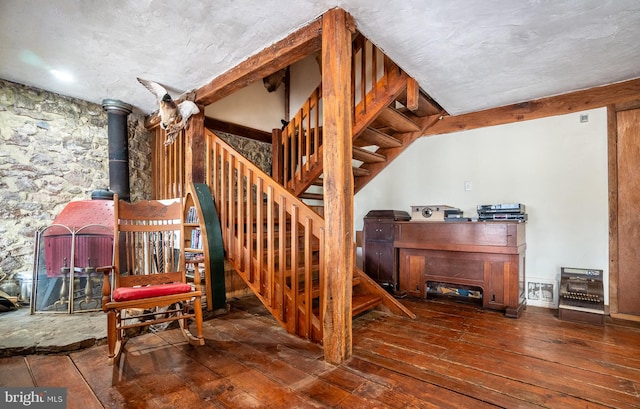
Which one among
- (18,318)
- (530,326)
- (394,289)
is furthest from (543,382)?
(18,318)

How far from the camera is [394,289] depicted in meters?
3.49

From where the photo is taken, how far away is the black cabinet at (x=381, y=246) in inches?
138

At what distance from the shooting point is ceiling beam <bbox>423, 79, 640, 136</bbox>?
271cm

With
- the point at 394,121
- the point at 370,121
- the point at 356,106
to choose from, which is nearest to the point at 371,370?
the point at 370,121

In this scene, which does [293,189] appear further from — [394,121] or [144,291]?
[144,291]

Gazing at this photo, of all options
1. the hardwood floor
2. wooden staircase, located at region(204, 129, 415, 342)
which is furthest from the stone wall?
the hardwood floor

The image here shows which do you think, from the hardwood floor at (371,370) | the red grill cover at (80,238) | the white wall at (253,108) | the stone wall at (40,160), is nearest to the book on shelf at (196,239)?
the red grill cover at (80,238)

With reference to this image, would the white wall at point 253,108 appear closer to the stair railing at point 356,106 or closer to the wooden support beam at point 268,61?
the stair railing at point 356,106

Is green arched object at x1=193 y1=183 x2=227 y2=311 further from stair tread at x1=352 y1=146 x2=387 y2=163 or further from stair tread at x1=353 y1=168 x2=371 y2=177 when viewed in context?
stair tread at x1=353 y1=168 x2=371 y2=177

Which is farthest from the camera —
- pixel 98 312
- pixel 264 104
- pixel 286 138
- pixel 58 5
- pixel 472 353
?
pixel 264 104

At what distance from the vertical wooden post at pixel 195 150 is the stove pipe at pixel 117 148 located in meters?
0.98

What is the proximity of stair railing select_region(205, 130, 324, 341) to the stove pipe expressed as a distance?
1.23m

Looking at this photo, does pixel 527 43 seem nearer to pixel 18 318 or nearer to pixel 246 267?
pixel 246 267

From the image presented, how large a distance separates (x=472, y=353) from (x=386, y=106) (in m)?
2.17
